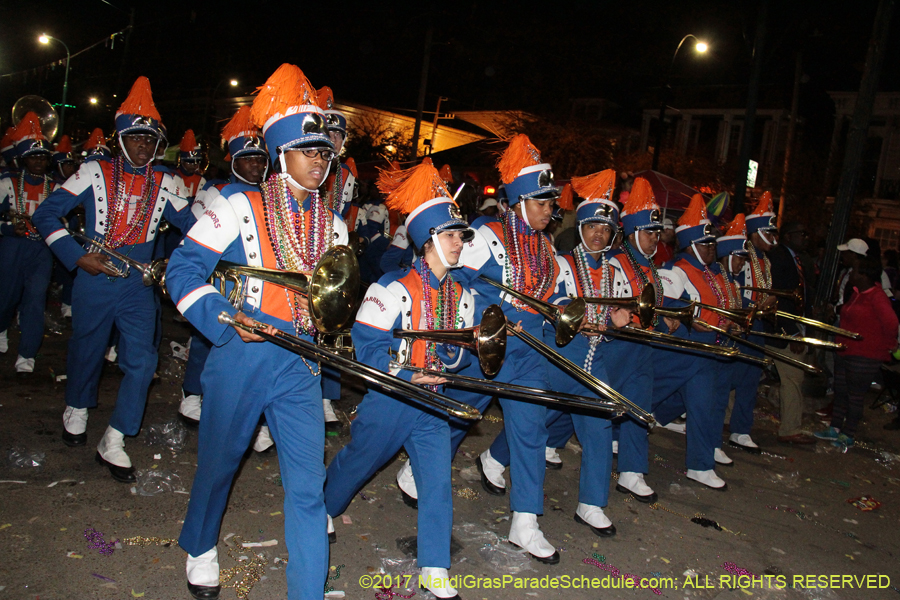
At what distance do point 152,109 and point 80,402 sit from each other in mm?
2300

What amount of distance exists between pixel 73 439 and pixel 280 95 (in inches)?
130

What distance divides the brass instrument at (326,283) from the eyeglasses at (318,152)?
0.54 meters

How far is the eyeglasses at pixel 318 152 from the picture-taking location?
3.40 m

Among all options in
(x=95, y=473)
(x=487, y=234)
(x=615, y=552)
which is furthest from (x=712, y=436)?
(x=95, y=473)

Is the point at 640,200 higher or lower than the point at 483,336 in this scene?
higher

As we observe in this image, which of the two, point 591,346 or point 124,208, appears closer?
point 124,208

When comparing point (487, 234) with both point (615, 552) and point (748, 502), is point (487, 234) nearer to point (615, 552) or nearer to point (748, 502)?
point (615, 552)

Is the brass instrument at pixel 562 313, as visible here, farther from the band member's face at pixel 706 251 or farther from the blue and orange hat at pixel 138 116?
the blue and orange hat at pixel 138 116

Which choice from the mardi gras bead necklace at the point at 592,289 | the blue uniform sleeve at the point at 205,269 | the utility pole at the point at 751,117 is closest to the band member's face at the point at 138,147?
the blue uniform sleeve at the point at 205,269

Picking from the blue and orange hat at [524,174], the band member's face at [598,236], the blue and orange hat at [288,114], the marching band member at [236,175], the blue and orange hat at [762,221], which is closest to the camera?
the blue and orange hat at [288,114]

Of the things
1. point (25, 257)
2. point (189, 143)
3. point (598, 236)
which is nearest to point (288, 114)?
point (598, 236)

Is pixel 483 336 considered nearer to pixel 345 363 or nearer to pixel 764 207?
pixel 345 363

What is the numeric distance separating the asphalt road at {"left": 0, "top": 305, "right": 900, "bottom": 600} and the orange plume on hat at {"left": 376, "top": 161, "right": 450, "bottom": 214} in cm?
218

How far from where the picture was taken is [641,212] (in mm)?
6016
